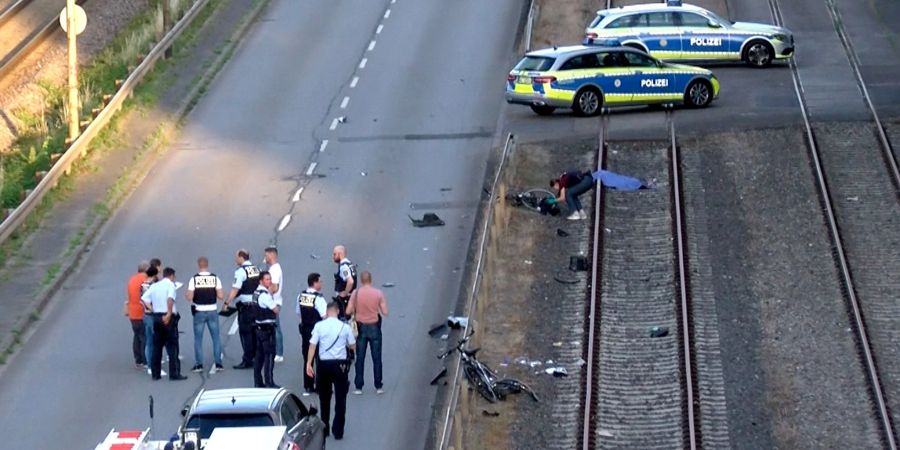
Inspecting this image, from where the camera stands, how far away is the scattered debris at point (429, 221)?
1020 inches

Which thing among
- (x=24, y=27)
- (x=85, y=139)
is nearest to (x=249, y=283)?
(x=85, y=139)

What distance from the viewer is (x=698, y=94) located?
1281 inches

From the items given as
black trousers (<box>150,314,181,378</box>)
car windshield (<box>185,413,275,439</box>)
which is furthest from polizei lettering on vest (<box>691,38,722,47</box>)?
car windshield (<box>185,413,275,439</box>)

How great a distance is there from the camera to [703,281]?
903 inches

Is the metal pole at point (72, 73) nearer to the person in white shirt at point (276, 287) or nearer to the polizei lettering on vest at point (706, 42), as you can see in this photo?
the person in white shirt at point (276, 287)

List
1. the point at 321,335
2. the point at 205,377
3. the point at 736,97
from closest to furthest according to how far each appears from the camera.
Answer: the point at 321,335 < the point at 205,377 < the point at 736,97

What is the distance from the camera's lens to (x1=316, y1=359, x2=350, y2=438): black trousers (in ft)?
57.8

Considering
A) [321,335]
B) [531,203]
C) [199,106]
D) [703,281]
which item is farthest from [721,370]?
[199,106]

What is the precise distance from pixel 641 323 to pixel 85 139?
12.2 metres

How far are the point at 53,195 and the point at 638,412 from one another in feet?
42.0

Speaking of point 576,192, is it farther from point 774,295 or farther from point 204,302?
point 204,302

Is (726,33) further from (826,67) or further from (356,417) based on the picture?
(356,417)

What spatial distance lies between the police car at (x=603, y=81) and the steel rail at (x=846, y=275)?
7.69 ft

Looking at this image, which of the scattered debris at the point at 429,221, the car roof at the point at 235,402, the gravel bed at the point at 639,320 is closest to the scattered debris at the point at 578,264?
the gravel bed at the point at 639,320
